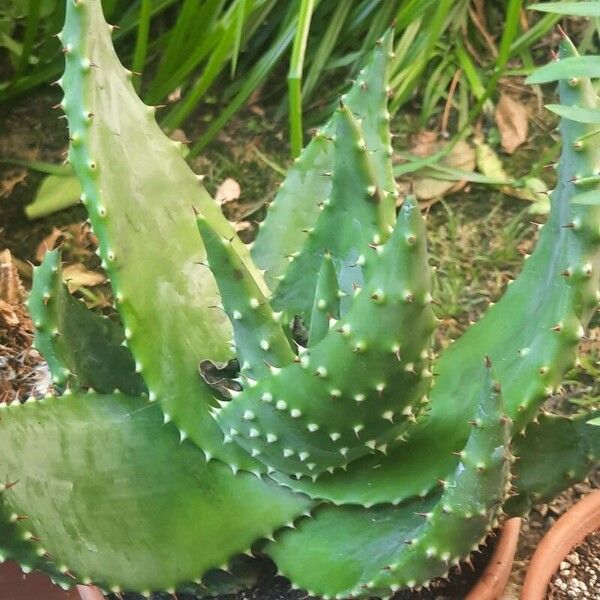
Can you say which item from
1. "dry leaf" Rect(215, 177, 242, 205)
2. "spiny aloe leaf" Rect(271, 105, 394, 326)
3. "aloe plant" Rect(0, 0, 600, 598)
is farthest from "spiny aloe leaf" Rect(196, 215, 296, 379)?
"dry leaf" Rect(215, 177, 242, 205)

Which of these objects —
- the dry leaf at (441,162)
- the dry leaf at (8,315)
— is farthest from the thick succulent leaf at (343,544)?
the dry leaf at (441,162)

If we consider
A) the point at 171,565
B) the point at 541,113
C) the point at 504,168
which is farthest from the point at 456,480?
the point at 541,113

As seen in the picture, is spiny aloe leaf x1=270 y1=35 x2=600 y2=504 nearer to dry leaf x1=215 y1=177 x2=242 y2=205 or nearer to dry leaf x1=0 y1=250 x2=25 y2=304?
dry leaf x1=0 y1=250 x2=25 y2=304

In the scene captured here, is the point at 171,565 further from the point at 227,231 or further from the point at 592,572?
the point at 592,572

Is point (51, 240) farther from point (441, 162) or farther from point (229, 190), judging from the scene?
point (441, 162)

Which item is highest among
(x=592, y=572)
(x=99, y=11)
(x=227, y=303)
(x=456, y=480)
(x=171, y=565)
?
(x=99, y=11)

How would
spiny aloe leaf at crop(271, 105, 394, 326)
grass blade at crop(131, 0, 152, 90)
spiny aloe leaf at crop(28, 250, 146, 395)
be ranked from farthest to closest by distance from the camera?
1. grass blade at crop(131, 0, 152, 90)
2. spiny aloe leaf at crop(28, 250, 146, 395)
3. spiny aloe leaf at crop(271, 105, 394, 326)

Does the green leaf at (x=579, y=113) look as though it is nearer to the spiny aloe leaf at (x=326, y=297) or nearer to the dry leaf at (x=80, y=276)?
the spiny aloe leaf at (x=326, y=297)
